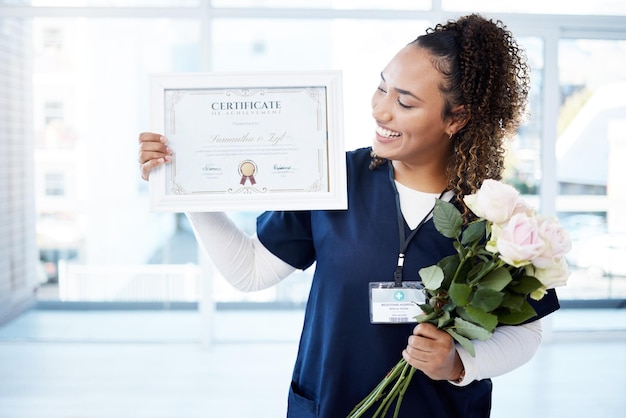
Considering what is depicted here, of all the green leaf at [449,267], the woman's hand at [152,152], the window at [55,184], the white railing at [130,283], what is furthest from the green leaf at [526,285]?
the window at [55,184]

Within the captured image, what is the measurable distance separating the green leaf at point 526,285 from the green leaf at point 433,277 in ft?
0.40

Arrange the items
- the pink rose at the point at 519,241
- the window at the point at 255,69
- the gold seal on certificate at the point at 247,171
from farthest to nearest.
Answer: the window at the point at 255,69 → the gold seal on certificate at the point at 247,171 → the pink rose at the point at 519,241

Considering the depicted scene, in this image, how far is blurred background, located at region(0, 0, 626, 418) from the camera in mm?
4082

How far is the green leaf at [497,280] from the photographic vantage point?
3.00 feet

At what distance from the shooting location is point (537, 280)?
93 centimetres

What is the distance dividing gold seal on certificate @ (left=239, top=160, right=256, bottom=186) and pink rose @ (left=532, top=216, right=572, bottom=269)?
1.83 feet

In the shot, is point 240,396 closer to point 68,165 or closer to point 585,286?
point 68,165

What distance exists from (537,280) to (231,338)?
3.52m

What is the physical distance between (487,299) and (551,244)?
13cm

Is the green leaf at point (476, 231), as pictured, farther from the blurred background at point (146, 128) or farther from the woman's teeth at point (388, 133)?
the blurred background at point (146, 128)

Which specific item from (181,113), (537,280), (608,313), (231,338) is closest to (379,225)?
(537,280)

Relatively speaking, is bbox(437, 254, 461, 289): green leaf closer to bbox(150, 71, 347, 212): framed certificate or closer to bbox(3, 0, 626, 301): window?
bbox(150, 71, 347, 212): framed certificate

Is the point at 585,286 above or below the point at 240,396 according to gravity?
above

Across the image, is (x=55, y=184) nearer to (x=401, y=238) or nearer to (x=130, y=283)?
(x=130, y=283)
